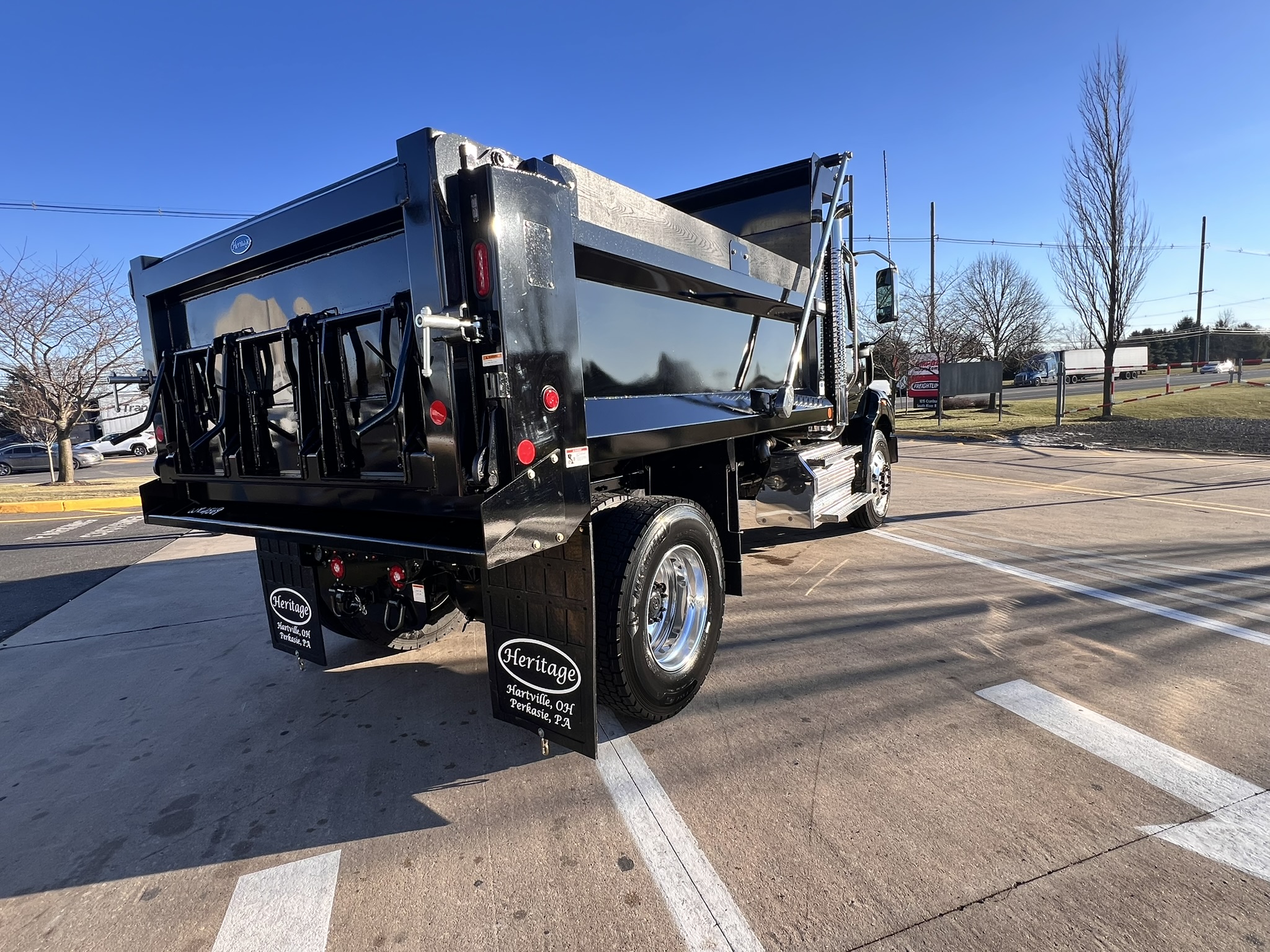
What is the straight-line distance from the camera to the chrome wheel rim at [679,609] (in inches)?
138

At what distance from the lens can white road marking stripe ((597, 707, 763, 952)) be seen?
213cm

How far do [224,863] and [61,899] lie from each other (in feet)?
1.74

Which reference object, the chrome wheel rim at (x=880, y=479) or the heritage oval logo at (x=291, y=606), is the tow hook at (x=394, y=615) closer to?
the heritage oval logo at (x=291, y=606)

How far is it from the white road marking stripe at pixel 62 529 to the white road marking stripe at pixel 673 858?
36.3ft

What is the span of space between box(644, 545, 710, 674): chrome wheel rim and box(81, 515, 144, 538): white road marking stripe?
10367 mm

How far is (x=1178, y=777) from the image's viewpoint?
281 centimetres

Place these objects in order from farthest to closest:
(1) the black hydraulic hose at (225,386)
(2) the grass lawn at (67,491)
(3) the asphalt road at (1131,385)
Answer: (3) the asphalt road at (1131,385)
(2) the grass lawn at (67,491)
(1) the black hydraulic hose at (225,386)

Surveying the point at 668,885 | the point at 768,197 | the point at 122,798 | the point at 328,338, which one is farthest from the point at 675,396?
the point at 122,798

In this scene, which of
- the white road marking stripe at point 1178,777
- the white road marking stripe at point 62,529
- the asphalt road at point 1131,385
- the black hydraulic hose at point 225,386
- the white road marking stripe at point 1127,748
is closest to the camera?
the white road marking stripe at point 1178,777

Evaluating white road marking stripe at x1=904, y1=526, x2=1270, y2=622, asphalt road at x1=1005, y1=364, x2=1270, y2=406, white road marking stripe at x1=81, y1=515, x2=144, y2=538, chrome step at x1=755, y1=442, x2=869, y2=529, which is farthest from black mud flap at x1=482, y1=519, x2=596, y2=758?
asphalt road at x1=1005, y1=364, x2=1270, y2=406

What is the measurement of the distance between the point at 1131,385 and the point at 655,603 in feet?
150

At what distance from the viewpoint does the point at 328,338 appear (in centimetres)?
290

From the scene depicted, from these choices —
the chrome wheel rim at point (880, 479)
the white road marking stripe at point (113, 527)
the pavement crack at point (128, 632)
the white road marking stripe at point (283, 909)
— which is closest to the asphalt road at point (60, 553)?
the white road marking stripe at point (113, 527)

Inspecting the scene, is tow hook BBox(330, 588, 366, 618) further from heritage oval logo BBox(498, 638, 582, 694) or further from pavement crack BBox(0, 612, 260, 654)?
pavement crack BBox(0, 612, 260, 654)
